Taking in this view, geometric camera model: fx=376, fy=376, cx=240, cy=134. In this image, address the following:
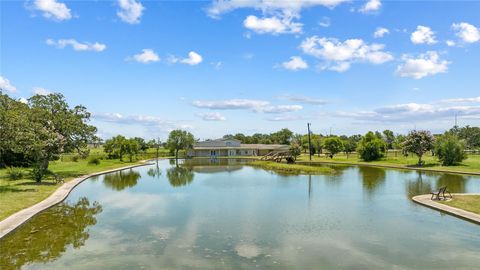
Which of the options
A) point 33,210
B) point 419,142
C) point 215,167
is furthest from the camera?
point 215,167

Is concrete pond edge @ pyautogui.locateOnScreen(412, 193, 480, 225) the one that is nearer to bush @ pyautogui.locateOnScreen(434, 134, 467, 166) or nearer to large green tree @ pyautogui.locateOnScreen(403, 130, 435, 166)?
bush @ pyautogui.locateOnScreen(434, 134, 467, 166)

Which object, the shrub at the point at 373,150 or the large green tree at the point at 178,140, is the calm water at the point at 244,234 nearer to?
the shrub at the point at 373,150

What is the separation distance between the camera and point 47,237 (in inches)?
564

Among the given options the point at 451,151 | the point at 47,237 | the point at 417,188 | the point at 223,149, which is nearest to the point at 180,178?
the point at 417,188

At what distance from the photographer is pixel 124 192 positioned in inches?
1065

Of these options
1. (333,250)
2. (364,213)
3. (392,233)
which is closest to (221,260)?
(333,250)

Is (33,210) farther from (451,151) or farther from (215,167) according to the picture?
(451,151)

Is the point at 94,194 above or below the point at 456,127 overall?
below

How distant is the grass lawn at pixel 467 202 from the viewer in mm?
18041

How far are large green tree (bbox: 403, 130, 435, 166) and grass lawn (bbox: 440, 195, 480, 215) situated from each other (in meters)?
27.5

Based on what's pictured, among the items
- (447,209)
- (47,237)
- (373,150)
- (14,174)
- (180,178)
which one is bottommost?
(47,237)

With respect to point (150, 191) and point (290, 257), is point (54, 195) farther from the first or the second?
point (290, 257)

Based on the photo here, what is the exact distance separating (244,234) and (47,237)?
7.51 m

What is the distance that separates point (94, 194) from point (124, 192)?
2.06m
